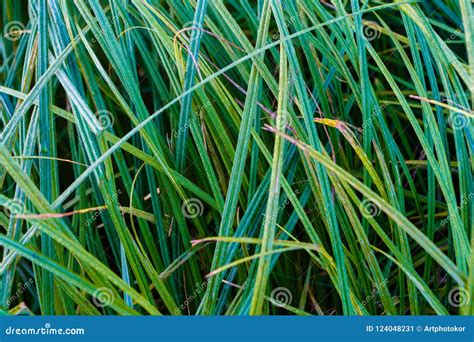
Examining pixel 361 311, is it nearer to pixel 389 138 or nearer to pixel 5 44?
pixel 389 138

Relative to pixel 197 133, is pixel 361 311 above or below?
below

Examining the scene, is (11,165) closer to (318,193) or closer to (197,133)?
(197,133)

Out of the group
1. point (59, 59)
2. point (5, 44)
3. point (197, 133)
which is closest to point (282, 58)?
point (197, 133)

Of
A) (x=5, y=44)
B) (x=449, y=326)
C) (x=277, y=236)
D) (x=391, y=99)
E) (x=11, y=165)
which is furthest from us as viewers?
(x=5, y=44)

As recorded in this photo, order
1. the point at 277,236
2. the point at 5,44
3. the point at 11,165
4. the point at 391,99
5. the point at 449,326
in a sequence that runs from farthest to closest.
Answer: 1. the point at 5,44
2. the point at 391,99
3. the point at 277,236
4. the point at 449,326
5. the point at 11,165

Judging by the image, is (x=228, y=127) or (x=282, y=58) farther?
(x=228, y=127)

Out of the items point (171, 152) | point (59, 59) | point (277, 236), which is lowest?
point (277, 236)

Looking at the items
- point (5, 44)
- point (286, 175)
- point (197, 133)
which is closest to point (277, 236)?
point (286, 175)
